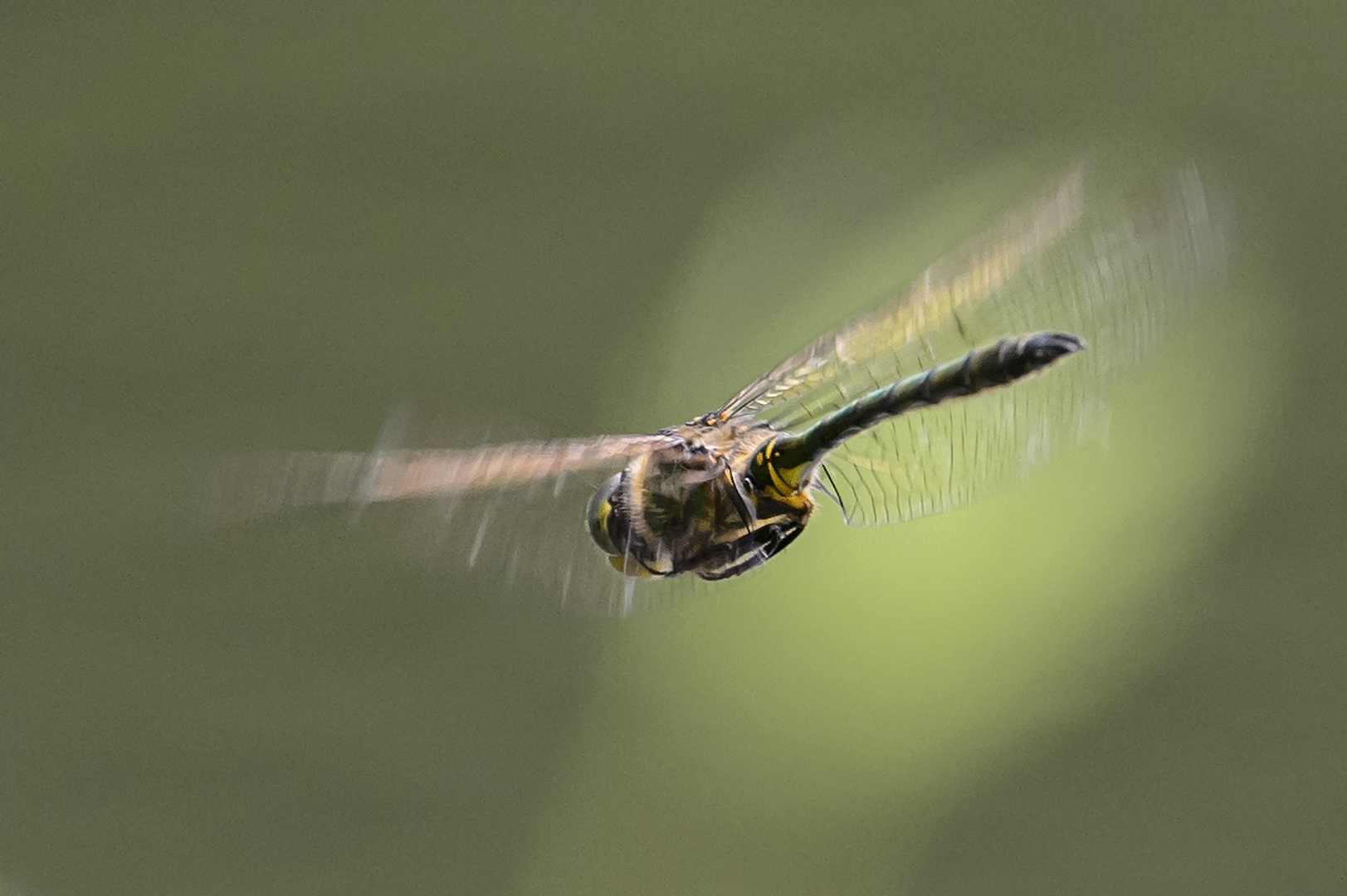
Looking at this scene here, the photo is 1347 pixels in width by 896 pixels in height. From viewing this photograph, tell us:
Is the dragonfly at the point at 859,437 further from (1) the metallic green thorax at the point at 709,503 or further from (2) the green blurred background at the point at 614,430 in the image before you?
(2) the green blurred background at the point at 614,430

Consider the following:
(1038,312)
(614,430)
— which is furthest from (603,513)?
(614,430)

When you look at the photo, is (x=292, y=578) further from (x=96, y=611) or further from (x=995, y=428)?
(x=995, y=428)

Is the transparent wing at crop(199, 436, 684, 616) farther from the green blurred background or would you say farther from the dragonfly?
the green blurred background

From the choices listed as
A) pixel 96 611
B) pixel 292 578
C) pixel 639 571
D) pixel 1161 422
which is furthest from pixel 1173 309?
pixel 96 611

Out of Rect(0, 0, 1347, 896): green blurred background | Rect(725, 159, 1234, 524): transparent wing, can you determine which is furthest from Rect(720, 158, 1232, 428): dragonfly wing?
Rect(0, 0, 1347, 896): green blurred background

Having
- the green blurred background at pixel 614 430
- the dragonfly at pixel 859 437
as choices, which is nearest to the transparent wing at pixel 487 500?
the dragonfly at pixel 859 437
